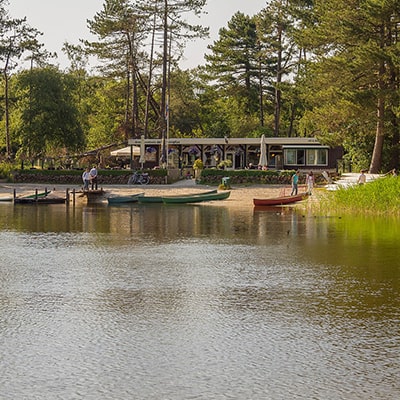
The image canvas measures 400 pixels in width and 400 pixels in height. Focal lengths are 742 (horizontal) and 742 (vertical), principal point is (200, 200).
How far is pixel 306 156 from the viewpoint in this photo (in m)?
63.1

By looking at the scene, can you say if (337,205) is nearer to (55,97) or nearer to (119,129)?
(55,97)

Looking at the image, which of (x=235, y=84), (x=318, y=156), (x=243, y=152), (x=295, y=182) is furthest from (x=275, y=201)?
(x=235, y=84)

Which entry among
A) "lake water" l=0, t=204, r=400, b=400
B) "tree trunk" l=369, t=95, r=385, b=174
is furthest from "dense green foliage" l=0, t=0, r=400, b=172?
"lake water" l=0, t=204, r=400, b=400

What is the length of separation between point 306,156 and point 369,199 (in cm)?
2982

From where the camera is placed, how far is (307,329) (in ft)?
36.9

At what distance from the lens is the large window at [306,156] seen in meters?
62.8

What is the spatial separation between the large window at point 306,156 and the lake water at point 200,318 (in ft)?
129

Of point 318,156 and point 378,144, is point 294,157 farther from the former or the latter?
point 378,144

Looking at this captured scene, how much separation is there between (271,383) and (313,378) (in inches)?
21.6

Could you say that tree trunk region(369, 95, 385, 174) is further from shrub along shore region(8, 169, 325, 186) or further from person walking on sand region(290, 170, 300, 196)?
Result: person walking on sand region(290, 170, 300, 196)

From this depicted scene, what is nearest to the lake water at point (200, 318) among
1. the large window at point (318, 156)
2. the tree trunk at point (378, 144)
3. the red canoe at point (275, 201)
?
the red canoe at point (275, 201)

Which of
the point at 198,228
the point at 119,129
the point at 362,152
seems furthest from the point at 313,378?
the point at 119,129

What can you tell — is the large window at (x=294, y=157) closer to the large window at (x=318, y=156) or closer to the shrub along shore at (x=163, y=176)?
the large window at (x=318, y=156)

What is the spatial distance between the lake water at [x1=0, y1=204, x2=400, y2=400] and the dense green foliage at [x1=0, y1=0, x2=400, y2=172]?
→ 27436 millimetres
